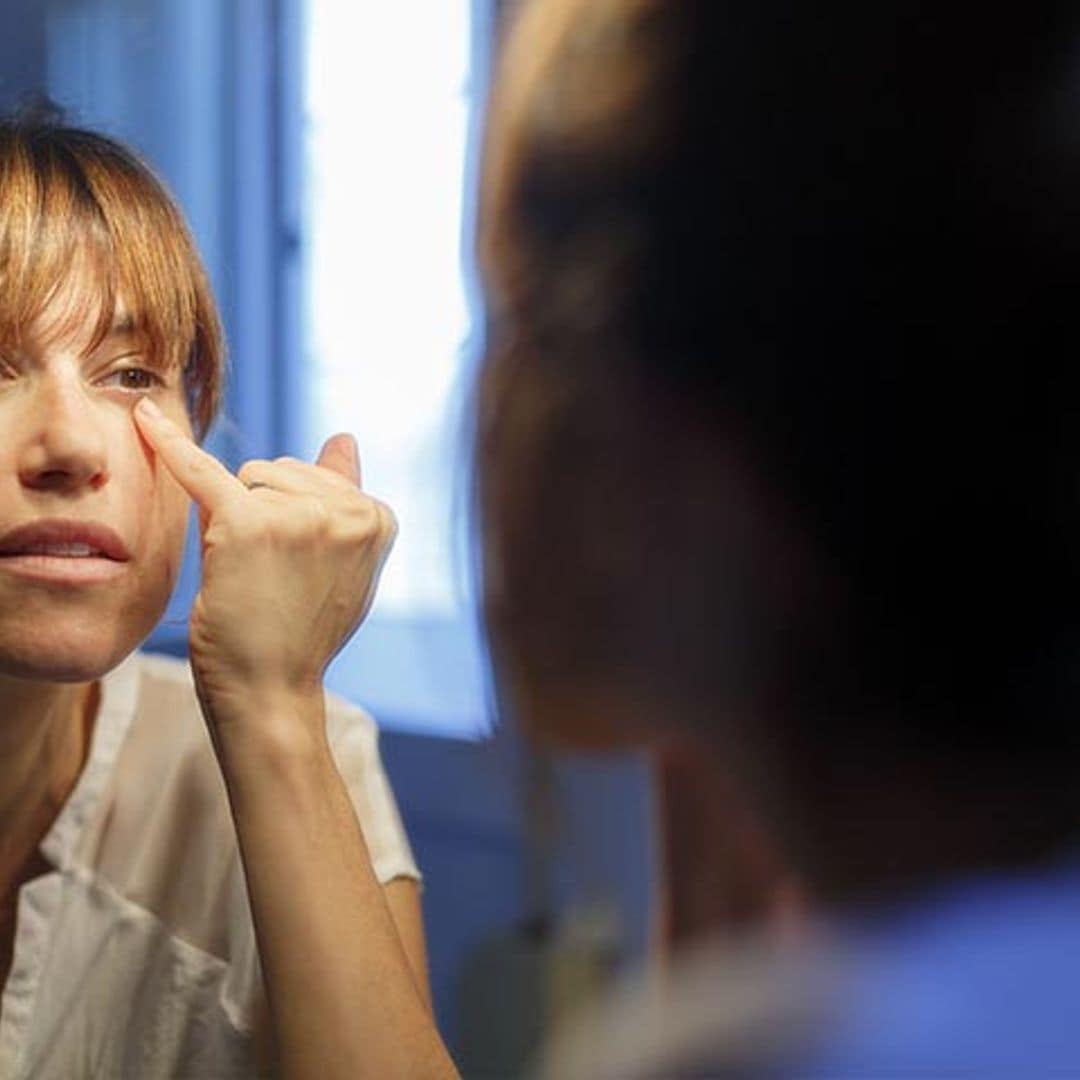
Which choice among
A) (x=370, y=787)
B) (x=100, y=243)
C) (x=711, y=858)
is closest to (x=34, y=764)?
(x=370, y=787)

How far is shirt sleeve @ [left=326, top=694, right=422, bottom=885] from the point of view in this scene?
836mm

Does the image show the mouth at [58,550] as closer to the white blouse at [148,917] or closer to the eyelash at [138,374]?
the eyelash at [138,374]

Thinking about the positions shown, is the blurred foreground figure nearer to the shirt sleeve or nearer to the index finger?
the index finger

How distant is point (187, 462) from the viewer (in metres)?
0.71

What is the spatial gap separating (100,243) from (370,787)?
1.03 ft

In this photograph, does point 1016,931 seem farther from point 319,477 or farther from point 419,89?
point 419,89

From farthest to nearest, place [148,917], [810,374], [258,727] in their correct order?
[148,917]
[258,727]
[810,374]

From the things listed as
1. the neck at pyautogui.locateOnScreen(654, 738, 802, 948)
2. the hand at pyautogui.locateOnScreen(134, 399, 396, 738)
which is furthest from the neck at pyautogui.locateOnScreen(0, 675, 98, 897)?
the neck at pyautogui.locateOnScreen(654, 738, 802, 948)

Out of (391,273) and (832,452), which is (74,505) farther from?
(832,452)

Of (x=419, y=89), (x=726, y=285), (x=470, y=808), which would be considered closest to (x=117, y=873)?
(x=470, y=808)

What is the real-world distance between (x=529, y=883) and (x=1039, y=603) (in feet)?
1.22

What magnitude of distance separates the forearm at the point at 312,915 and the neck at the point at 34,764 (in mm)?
219

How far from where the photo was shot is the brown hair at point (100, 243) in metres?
0.74

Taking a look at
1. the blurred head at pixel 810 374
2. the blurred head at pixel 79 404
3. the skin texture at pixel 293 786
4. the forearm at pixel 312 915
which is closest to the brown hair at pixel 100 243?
the blurred head at pixel 79 404
